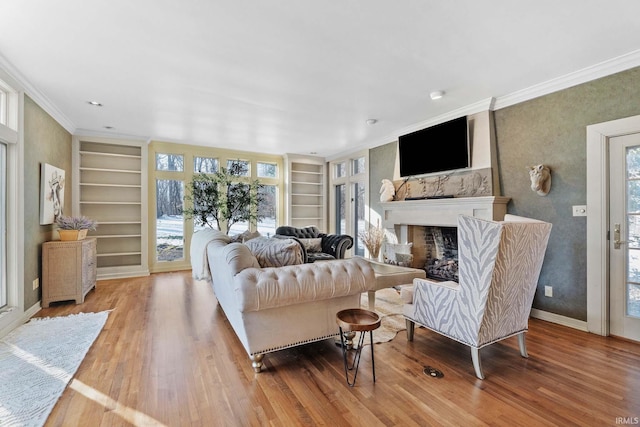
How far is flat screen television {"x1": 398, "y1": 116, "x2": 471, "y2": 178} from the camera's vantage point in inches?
160

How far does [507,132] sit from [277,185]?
4.84 m

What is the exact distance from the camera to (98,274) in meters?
5.31

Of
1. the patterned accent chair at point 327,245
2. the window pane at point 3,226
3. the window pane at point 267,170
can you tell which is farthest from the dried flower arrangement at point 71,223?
the window pane at point 267,170

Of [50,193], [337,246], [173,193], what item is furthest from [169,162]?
[337,246]

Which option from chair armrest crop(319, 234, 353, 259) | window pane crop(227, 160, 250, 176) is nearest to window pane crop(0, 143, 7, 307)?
window pane crop(227, 160, 250, 176)

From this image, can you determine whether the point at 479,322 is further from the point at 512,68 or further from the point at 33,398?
the point at 33,398

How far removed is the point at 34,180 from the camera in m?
3.60

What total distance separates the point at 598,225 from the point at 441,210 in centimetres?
166

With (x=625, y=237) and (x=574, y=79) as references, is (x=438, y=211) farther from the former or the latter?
(x=574, y=79)

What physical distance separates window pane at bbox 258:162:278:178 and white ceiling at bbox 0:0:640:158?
2.69 meters

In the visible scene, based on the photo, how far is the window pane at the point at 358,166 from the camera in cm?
645

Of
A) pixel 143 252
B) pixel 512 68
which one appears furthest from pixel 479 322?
pixel 143 252

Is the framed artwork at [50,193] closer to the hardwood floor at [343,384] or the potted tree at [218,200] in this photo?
the potted tree at [218,200]

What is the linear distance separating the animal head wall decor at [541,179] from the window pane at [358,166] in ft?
11.1
